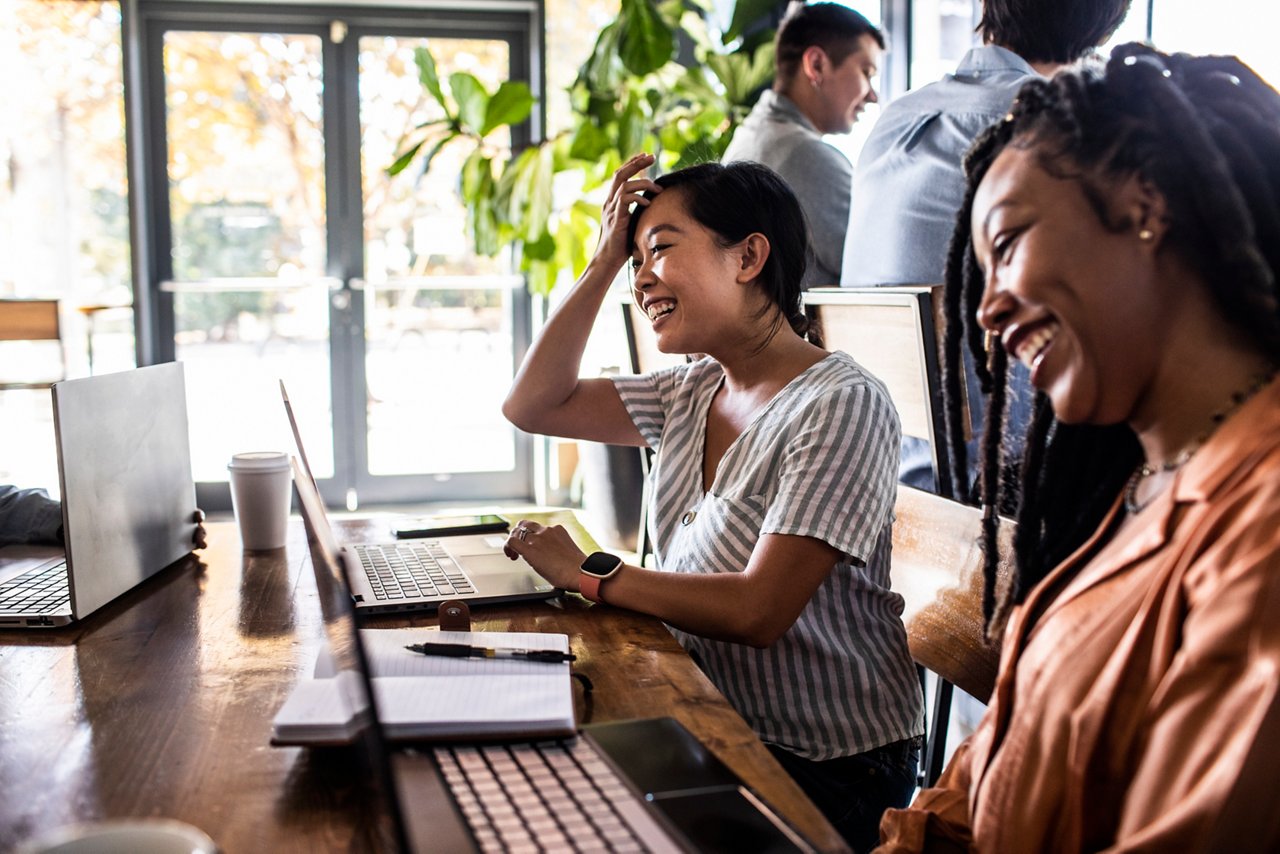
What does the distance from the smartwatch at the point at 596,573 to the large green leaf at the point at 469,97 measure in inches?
121

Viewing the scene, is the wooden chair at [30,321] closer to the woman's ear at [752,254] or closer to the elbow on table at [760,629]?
the woman's ear at [752,254]

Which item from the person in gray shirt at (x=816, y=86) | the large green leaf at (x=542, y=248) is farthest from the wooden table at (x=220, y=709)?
the large green leaf at (x=542, y=248)

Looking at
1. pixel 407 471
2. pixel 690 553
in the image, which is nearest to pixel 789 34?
pixel 690 553

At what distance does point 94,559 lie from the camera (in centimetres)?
138

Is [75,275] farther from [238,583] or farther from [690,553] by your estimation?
[690,553]

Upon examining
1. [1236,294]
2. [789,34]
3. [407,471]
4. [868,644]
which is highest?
[789,34]

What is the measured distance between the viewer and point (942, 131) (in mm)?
1944

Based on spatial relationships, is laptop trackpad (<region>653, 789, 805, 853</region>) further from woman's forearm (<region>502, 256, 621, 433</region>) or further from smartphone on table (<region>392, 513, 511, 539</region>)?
woman's forearm (<region>502, 256, 621, 433</region>)

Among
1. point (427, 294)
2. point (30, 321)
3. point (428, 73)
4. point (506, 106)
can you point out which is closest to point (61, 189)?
point (30, 321)

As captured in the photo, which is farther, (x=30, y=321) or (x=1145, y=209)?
(x=30, y=321)

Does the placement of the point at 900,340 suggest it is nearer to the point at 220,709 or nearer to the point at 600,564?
the point at 600,564

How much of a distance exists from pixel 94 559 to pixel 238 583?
22 centimetres

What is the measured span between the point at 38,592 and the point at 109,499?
0.14 meters

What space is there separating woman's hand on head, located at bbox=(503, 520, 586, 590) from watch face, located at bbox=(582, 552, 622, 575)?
2 cm
